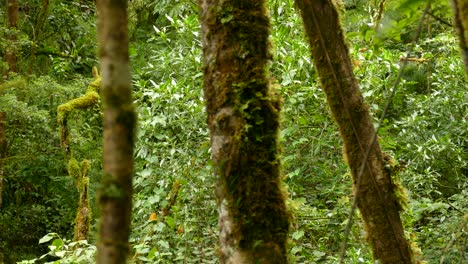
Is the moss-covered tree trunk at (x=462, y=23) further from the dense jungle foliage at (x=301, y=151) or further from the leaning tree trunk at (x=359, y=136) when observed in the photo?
the leaning tree trunk at (x=359, y=136)

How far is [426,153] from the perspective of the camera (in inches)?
246

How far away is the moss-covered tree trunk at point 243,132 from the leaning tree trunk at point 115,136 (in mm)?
1304

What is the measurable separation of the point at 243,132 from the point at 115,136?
4.43 feet

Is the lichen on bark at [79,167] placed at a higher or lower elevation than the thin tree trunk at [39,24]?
lower

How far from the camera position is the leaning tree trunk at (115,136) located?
98 cm

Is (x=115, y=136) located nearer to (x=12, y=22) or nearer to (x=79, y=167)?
(x=79, y=167)

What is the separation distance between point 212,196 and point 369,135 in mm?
1642

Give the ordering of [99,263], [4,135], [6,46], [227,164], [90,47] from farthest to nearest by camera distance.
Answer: [90,47] → [4,135] → [6,46] → [227,164] → [99,263]

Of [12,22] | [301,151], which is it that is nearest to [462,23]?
[301,151]

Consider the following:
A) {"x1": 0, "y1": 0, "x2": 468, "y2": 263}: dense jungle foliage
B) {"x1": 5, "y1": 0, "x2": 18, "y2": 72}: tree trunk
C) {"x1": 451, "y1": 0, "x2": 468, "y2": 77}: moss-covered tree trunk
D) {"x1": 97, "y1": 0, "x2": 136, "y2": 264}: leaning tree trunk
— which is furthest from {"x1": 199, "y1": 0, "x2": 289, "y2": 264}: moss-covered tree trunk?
{"x1": 5, "y1": 0, "x2": 18, "y2": 72}: tree trunk

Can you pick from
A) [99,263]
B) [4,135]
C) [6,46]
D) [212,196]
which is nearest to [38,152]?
[4,135]

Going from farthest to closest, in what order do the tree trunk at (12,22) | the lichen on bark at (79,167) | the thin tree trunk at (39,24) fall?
the thin tree trunk at (39,24) → the tree trunk at (12,22) → the lichen on bark at (79,167)

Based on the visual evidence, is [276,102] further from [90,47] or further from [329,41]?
Answer: [90,47]

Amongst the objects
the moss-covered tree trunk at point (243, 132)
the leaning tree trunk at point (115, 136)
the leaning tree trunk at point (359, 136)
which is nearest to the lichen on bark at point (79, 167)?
the leaning tree trunk at point (359, 136)
